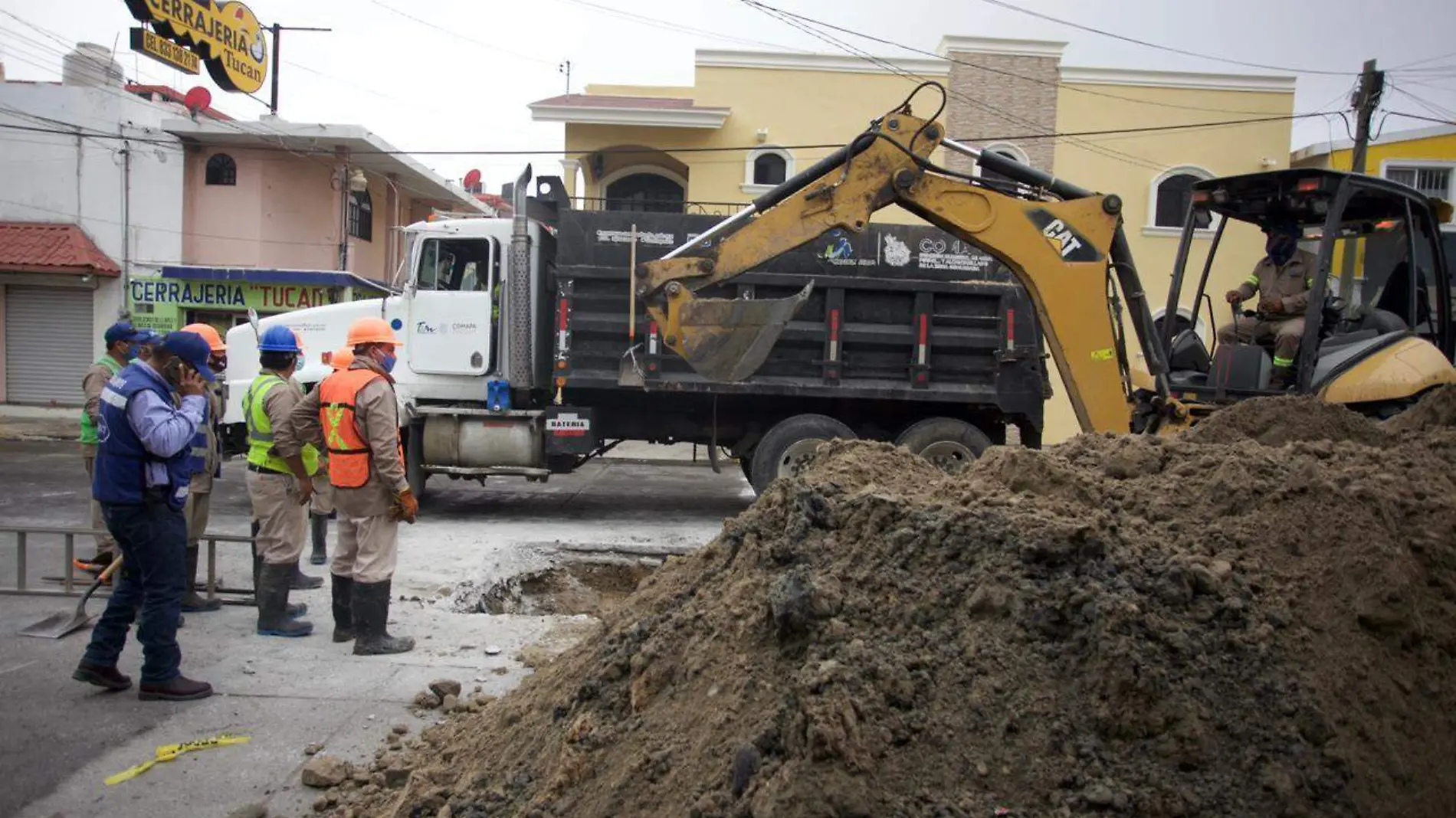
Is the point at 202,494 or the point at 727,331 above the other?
the point at 727,331

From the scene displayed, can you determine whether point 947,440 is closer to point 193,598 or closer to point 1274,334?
point 1274,334

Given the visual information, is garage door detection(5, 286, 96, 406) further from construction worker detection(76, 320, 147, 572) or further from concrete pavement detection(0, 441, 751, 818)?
construction worker detection(76, 320, 147, 572)

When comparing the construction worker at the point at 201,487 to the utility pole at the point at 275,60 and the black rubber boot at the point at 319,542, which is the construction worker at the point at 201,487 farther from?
the utility pole at the point at 275,60

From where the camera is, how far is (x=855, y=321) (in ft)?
32.2

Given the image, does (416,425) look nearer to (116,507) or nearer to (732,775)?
(116,507)

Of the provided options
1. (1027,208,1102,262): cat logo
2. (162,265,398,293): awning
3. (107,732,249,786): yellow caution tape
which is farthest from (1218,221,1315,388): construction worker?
(162,265,398,293): awning

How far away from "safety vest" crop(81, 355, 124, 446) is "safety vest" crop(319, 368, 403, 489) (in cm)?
218

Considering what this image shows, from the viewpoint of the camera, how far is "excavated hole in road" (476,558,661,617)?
7312 millimetres

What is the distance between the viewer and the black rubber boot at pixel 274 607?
18.0ft

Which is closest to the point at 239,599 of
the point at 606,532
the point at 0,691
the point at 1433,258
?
the point at 0,691

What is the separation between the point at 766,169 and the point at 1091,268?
12625 millimetres

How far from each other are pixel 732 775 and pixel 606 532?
695 centimetres

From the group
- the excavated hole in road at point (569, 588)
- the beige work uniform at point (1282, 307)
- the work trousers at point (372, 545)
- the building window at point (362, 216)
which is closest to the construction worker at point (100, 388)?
the work trousers at point (372, 545)

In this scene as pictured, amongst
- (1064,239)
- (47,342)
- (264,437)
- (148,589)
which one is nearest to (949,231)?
(1064,239)
